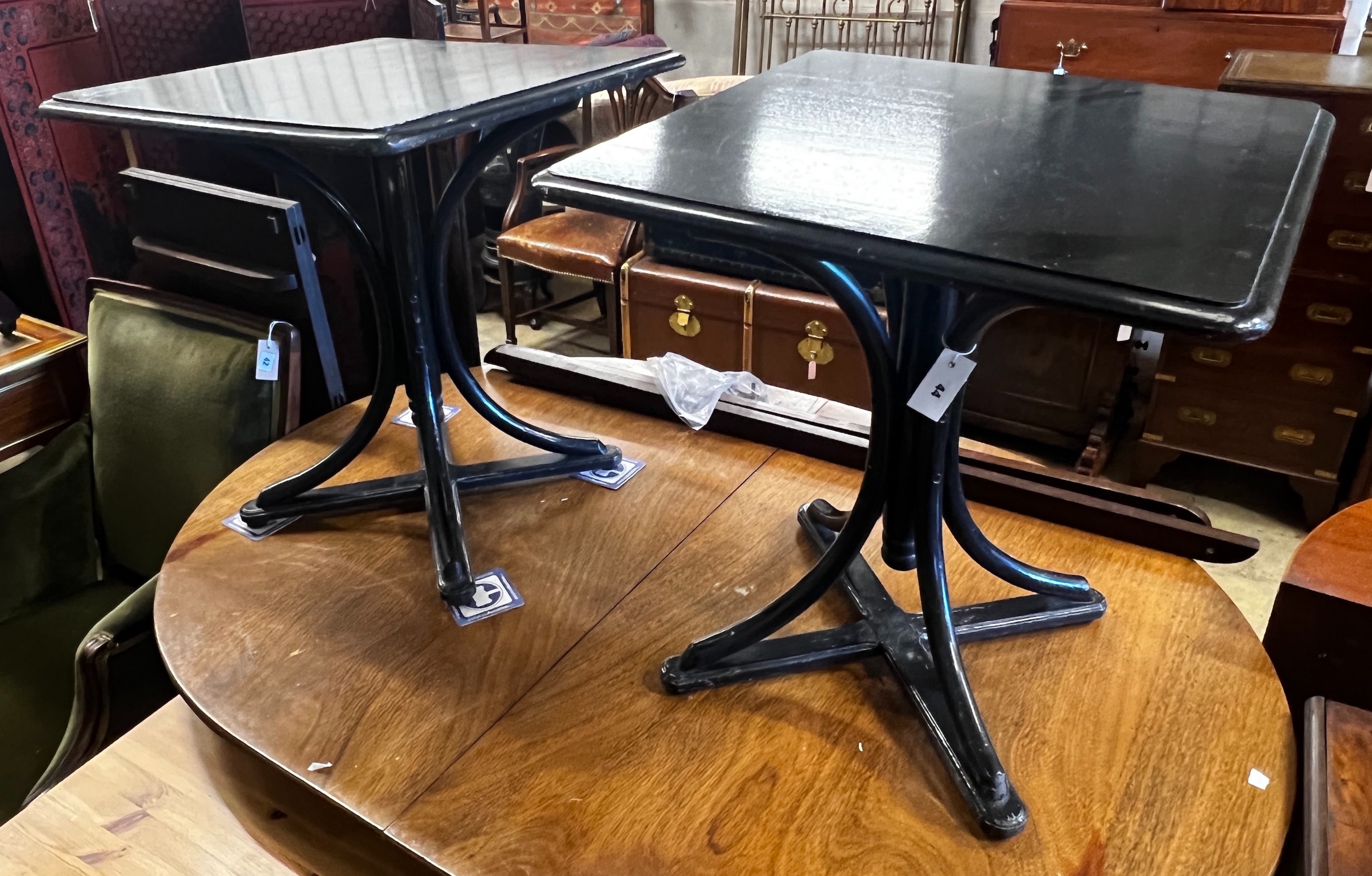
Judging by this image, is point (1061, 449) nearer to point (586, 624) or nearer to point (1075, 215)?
point (586, 624)

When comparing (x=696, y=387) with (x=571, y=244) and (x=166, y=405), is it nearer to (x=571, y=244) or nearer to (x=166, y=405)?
(x=166, y=405)

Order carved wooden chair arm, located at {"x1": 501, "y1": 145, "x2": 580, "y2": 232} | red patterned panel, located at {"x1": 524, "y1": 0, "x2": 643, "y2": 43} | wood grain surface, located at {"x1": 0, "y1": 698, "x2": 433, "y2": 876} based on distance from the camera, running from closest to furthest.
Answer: wood grain surface, located at {"x1": 0, "y1": 698, "x2": 433, "y2": 876} → carved wooden chair arm, located at {"x1": 501, "y1": 145, "x2": 580, "y2": 232} → red patterned panel, located at {"x1": 524, "y1": 0, "x2": 643, "y2": 43}

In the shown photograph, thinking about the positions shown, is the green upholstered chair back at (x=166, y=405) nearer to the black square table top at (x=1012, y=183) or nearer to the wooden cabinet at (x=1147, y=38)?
the black square table top at (x=1012, y=183)

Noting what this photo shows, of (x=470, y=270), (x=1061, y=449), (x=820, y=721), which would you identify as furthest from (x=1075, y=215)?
(x=1061, y=449)

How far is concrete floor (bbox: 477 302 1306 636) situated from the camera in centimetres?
217

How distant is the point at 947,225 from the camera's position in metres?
0.66

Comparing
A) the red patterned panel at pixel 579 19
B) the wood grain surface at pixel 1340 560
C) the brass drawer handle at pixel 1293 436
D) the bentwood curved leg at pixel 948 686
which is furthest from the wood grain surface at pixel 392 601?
the red patterned panel at pixel 579 19

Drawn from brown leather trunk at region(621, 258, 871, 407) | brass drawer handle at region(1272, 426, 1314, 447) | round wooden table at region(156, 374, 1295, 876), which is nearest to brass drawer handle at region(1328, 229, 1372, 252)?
brass drawer handle at region(1272, 426, 1314, 447)

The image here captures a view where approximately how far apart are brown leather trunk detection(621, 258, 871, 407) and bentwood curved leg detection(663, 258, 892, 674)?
132 centimetres

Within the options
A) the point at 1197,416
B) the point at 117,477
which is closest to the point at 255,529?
the point at 117,477

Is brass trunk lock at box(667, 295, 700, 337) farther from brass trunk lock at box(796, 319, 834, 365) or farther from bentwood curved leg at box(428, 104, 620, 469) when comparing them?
→ bentwood curved leg at box(428, 104, 620, 469)

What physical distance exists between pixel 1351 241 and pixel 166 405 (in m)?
2.27

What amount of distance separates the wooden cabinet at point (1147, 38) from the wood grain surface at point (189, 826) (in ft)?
7.29

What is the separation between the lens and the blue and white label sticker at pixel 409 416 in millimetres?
1493
